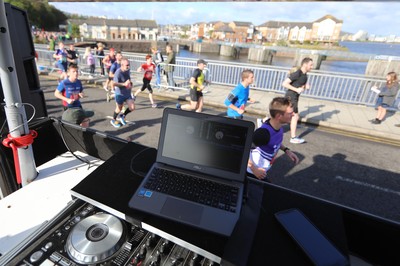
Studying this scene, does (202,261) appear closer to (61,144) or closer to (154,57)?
(61,144)

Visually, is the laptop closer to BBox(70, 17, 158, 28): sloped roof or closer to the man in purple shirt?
the man in purple shirt

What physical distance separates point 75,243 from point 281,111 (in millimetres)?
2544

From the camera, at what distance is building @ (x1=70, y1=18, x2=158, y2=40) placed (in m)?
75.2

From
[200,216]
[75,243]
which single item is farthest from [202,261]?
[75,243]

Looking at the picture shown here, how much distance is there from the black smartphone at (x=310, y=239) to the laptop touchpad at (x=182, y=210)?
18.5 inches

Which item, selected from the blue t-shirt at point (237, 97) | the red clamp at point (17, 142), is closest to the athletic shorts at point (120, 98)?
the blue t-shirt at point (237, 97)

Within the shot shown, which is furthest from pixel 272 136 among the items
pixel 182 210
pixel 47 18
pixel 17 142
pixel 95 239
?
pixel 47 18

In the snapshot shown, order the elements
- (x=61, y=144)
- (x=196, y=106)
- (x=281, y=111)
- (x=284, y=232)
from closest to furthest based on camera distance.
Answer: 1. (x=284, y=232)
2. (x=61, y=144)
3. (x=281, y=111)
4. (x=196, y=106)

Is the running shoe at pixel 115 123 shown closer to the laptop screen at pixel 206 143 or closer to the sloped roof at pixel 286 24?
the laptop screen at pixel 206 143

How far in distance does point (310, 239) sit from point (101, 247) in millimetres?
1062

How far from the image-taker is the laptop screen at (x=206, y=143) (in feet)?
4.75

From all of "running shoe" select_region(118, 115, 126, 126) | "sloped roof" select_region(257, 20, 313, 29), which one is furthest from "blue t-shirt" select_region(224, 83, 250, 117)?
"sloped roof" select_region(257, 20, 313, 29)

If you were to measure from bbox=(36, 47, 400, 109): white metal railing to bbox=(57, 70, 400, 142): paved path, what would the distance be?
0.31m

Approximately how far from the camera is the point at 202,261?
109 centimetres
